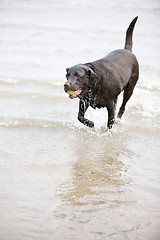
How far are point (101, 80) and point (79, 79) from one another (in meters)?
0.50

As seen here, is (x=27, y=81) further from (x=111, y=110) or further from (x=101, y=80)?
Answer: (x=101, y=80)

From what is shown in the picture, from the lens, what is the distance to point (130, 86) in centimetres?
569

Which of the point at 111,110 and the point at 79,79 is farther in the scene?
the point at 111,110

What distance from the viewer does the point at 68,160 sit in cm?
402

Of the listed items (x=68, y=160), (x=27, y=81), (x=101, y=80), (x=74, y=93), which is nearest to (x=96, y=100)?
(x=101, y=80)

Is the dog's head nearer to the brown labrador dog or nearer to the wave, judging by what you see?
the brown labrador dog

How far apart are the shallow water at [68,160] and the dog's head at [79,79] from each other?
808 mm

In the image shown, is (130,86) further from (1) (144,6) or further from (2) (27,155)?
(1) (144,6)

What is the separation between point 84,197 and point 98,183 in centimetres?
36

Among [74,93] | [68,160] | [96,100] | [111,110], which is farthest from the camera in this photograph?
[111,110]

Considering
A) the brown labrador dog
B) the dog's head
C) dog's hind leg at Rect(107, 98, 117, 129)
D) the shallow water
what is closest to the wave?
the shallow water

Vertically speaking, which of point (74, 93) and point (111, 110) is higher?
point (74, 93)

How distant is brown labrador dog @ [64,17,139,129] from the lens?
4.12 meters

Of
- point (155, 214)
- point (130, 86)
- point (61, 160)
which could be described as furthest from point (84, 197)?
point (130, 86)
